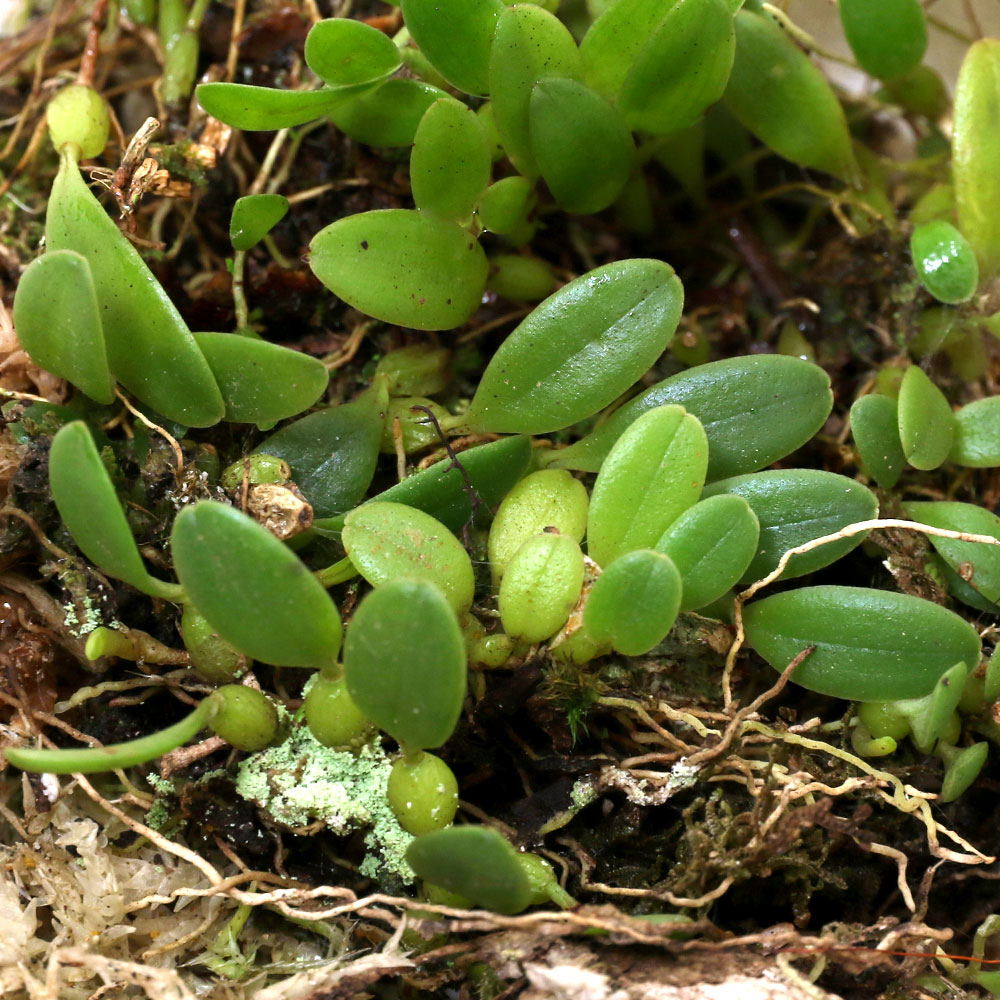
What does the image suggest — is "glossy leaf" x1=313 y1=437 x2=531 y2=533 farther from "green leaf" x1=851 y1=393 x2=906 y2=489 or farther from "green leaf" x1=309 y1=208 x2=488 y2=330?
"green leaf" x1=851 y1=393 x2=906 y2=489

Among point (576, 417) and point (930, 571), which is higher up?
point (576, 417)

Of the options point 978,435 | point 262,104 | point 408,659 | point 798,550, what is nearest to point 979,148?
point 978,435

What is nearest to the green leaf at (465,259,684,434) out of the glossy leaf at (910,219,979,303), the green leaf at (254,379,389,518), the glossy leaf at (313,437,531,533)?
the glossy leaf at (313,437,531,533)

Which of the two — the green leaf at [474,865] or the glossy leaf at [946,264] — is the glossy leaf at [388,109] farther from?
the green leaf at [474,865]

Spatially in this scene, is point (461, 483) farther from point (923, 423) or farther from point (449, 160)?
point (923, 423)

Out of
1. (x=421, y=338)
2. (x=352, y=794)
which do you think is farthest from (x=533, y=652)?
(x=421, y=338)

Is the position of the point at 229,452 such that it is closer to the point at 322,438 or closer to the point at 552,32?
the point at 322,438
